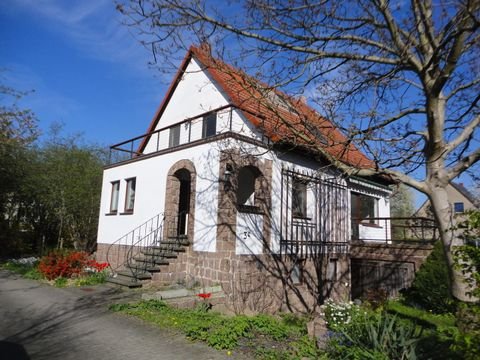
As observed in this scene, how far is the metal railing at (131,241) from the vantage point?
38.4 ft

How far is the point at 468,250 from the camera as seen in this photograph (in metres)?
3.44

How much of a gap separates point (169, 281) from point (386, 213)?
12.5 metres

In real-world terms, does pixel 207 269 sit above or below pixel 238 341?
above

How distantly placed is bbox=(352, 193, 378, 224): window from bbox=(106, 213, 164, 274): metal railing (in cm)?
876

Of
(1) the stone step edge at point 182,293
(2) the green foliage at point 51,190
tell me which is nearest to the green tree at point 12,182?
(2) the green foliage at point 51,190

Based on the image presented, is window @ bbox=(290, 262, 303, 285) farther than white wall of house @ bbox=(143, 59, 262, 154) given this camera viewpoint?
No

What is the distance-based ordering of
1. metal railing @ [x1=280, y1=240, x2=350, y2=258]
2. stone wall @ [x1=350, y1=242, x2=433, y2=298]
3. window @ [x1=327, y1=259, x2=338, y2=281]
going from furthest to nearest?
1. window @ [x1=327, y1=259, x2=338, y2=281]
2. stone wall @ [x1=350, y1=242, x2=433, y2=298]
3. metal railing @ [x1=280, y1=240, x2=350, y2=258]

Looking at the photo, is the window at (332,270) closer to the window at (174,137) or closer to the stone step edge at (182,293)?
the stone step edge at (182,293)

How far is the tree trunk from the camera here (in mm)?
4453

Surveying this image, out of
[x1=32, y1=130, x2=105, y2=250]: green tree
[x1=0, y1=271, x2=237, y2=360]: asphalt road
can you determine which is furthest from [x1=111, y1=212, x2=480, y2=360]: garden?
[x1=32, y1=130, x2=105, y2=250]: green tree

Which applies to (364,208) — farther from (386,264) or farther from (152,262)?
(152,262)

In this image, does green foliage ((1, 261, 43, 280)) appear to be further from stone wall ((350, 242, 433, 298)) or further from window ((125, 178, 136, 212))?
stone wall ((350, 242, 433, 298))

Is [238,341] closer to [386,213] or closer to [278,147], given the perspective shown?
[278,147]

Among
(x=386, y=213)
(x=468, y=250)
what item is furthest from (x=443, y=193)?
(x=386, y=213)
